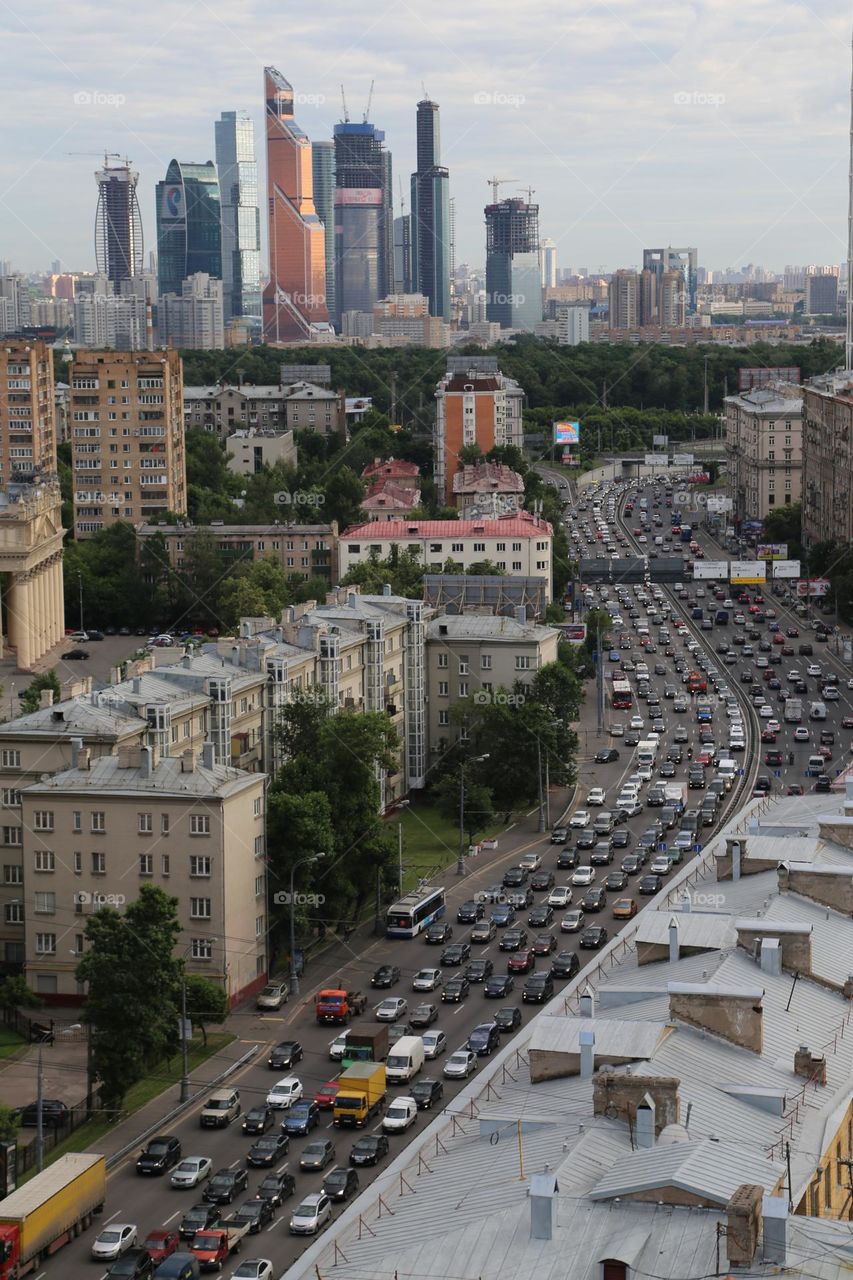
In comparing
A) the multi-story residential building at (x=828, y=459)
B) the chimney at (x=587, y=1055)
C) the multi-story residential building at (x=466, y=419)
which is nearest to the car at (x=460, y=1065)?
the chimney at (x=587, y=1055)

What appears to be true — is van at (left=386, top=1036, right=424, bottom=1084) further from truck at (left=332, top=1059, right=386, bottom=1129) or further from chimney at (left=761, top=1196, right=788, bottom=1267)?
chimney at (left=761, top=1196, right=788, bottom=1267)

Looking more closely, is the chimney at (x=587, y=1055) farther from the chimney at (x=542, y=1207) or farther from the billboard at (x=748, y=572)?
the billboard at (x=748, y=572)

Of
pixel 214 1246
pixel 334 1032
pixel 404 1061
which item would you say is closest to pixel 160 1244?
pixel 214 1246

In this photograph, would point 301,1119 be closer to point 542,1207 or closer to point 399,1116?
point 399,1116

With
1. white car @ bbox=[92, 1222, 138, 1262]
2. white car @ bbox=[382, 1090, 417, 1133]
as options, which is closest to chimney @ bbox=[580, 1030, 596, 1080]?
white car @ bbox=[92, 1222, 138, 1262]

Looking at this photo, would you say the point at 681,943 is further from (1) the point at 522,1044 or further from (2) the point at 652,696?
(2) the point at 652,696

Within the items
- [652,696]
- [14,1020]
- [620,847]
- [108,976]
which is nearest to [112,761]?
[14,1020]
